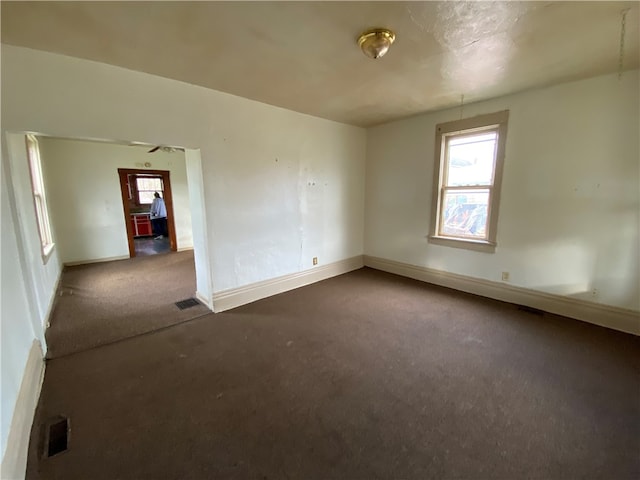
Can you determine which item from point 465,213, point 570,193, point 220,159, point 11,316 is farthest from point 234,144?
point 570,193

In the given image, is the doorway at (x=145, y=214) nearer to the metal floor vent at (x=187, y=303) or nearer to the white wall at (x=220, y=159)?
the white wall at (x=220, y=159)

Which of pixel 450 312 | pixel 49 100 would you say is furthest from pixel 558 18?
pixel 49 100

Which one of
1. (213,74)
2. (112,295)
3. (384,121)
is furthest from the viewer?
(384,121)

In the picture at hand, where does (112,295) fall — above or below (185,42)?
below

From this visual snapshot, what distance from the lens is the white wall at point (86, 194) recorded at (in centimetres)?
489

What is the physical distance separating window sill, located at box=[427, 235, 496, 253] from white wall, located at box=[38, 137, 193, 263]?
232 inches

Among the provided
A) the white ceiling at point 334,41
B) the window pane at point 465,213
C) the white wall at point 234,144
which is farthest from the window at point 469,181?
the white wall at point 234,144

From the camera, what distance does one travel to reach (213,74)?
250 cm

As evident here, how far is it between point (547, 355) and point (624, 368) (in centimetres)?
48

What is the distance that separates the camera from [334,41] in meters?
1.93

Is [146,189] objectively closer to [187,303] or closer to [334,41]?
[187,303]

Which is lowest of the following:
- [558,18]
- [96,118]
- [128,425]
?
[128,425]

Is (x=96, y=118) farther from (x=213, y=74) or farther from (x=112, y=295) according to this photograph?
(x=112, y=295)

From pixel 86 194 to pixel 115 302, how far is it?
3.01 m
